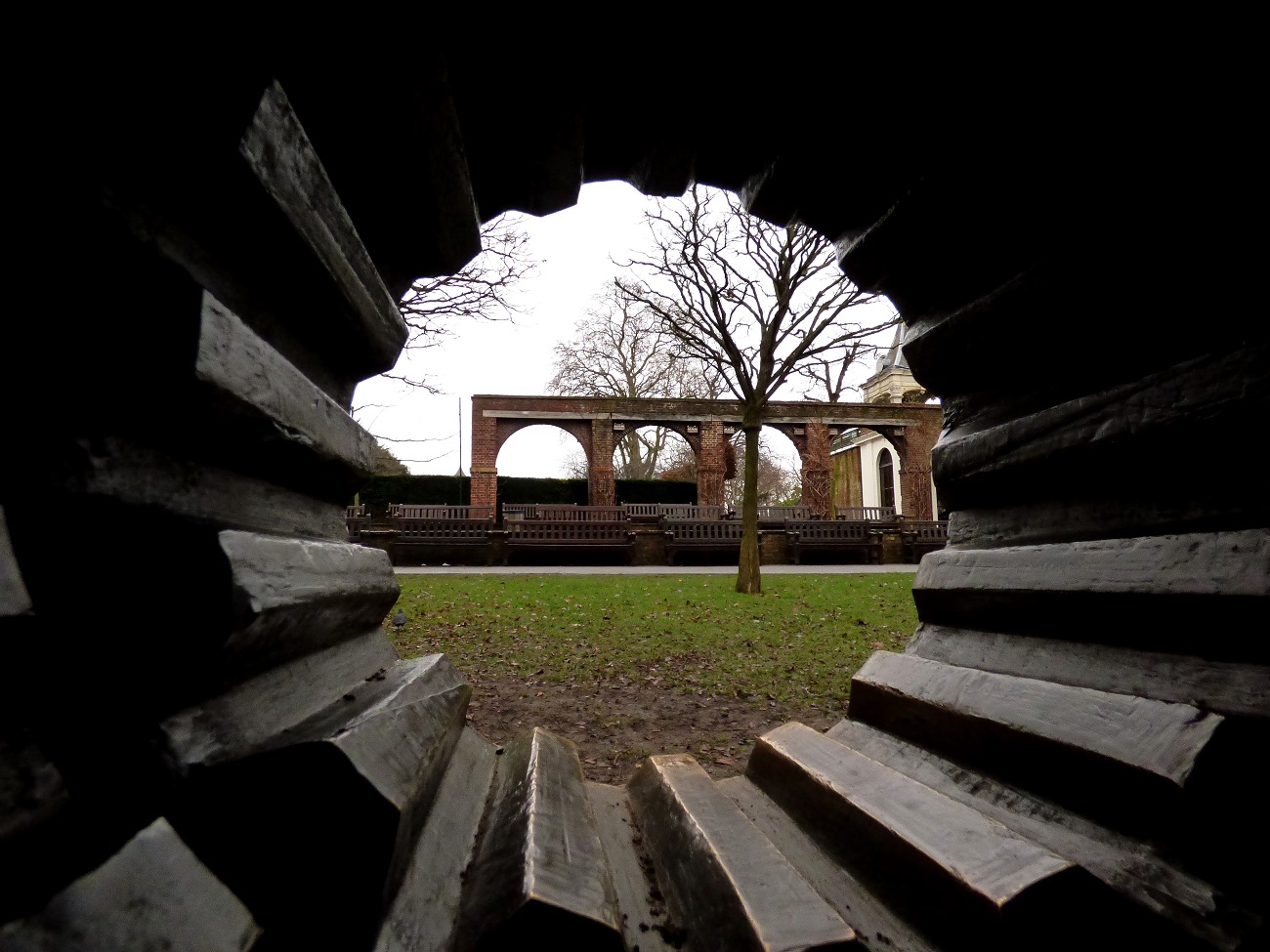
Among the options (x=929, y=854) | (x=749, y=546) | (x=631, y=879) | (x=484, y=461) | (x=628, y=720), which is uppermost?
(x=484, y=461)

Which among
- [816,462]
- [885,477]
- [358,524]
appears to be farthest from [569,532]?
[885,477]

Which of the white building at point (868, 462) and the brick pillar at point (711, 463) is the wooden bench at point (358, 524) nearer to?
the brick pillar at point (711, 463)

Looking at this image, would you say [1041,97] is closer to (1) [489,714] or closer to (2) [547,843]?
(2) [547,843]

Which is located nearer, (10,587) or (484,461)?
(10,587)

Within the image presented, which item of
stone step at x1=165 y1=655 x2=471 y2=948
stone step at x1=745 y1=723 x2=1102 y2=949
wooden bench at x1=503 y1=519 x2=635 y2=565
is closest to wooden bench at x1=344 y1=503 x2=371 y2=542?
wooden bench at x1=503 y1=519 x2=635 y2=565

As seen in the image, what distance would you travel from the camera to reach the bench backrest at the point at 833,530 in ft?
55.3

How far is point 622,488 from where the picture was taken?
25.0m

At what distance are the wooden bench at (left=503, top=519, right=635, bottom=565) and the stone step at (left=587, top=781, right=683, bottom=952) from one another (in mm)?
13728

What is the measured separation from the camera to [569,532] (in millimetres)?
15805

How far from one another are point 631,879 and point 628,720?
101 inches

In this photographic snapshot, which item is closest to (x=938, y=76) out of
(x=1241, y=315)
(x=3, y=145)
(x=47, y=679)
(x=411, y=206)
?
(x=1241, y=315)

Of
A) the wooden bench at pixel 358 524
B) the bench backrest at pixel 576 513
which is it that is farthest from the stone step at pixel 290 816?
the bench backrest at pixel 576 513

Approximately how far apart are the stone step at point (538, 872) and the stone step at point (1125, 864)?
0.78 m

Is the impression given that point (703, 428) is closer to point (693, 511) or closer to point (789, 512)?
point (693, 511)
